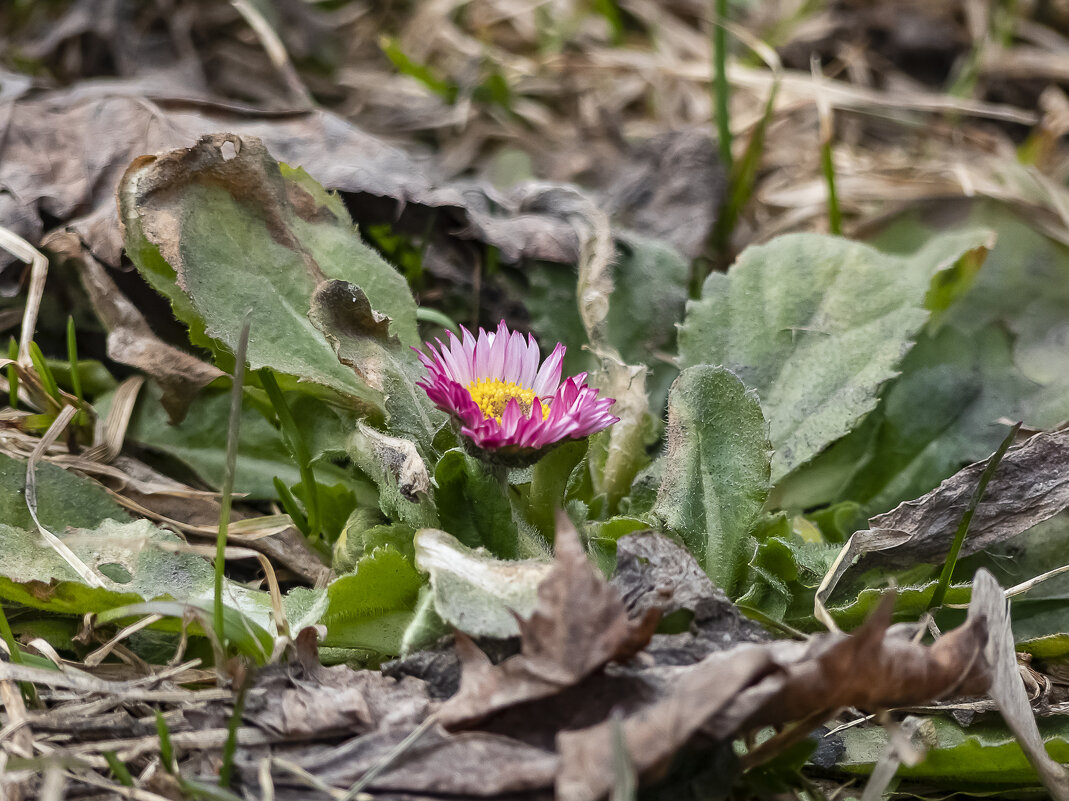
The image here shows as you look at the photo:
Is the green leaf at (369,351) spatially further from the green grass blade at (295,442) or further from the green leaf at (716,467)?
the green leaf at (716,467)

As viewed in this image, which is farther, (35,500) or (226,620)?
(35,500)

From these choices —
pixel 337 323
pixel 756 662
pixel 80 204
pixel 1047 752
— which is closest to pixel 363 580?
pixel 337 323

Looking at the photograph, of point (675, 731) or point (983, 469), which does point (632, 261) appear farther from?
point (675, 731)

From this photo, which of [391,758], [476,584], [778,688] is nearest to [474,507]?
[476,584]

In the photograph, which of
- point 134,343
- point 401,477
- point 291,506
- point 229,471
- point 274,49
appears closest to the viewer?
point 229,471

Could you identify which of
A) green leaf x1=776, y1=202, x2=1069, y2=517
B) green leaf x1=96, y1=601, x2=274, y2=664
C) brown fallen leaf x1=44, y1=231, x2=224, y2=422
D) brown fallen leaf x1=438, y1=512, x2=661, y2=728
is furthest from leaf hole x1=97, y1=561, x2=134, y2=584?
green leaf x1=776, y1=202, x2=1069, y2=517

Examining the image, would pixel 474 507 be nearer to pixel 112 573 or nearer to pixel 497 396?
pixel 497 396

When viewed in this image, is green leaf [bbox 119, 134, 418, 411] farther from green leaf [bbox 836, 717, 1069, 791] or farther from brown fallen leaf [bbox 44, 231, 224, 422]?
green leaf [bbox 836, 717, 1069, 791]
